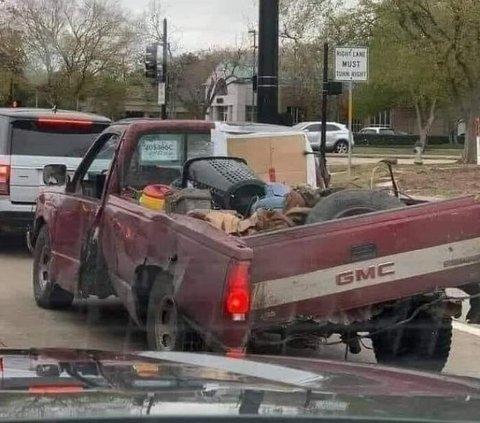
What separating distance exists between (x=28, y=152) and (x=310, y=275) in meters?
7.82

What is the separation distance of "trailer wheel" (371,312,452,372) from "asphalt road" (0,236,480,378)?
0.42 m

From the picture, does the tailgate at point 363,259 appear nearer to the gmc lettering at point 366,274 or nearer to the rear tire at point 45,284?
the gmc lettering at point 366,274

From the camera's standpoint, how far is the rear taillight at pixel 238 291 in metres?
5.73

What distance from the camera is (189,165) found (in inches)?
314

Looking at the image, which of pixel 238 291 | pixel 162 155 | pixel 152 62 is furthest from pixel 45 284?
pixel 152 62

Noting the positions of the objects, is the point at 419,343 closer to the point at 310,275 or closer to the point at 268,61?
the point at 310,275

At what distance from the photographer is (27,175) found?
1318cm

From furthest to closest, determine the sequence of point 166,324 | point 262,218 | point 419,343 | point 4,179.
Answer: point 4,179
point 419,343
point 166,324
point 262,218

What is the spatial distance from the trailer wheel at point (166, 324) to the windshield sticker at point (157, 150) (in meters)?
1.63

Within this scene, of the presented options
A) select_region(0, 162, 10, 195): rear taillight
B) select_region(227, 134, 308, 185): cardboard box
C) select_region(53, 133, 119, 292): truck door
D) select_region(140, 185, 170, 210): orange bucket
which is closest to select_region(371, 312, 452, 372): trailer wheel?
select_region(140, 185, 170, 210): orange bucket

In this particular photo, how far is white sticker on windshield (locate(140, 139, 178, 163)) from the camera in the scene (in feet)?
27.1

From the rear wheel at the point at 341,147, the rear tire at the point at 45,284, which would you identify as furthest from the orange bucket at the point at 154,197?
the rear wheel at the point at 341,147

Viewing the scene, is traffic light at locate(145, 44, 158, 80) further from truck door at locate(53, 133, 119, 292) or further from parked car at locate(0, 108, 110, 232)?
truck door at locate(53, 133, 119, 292)

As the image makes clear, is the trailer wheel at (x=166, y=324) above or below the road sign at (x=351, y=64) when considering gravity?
below
